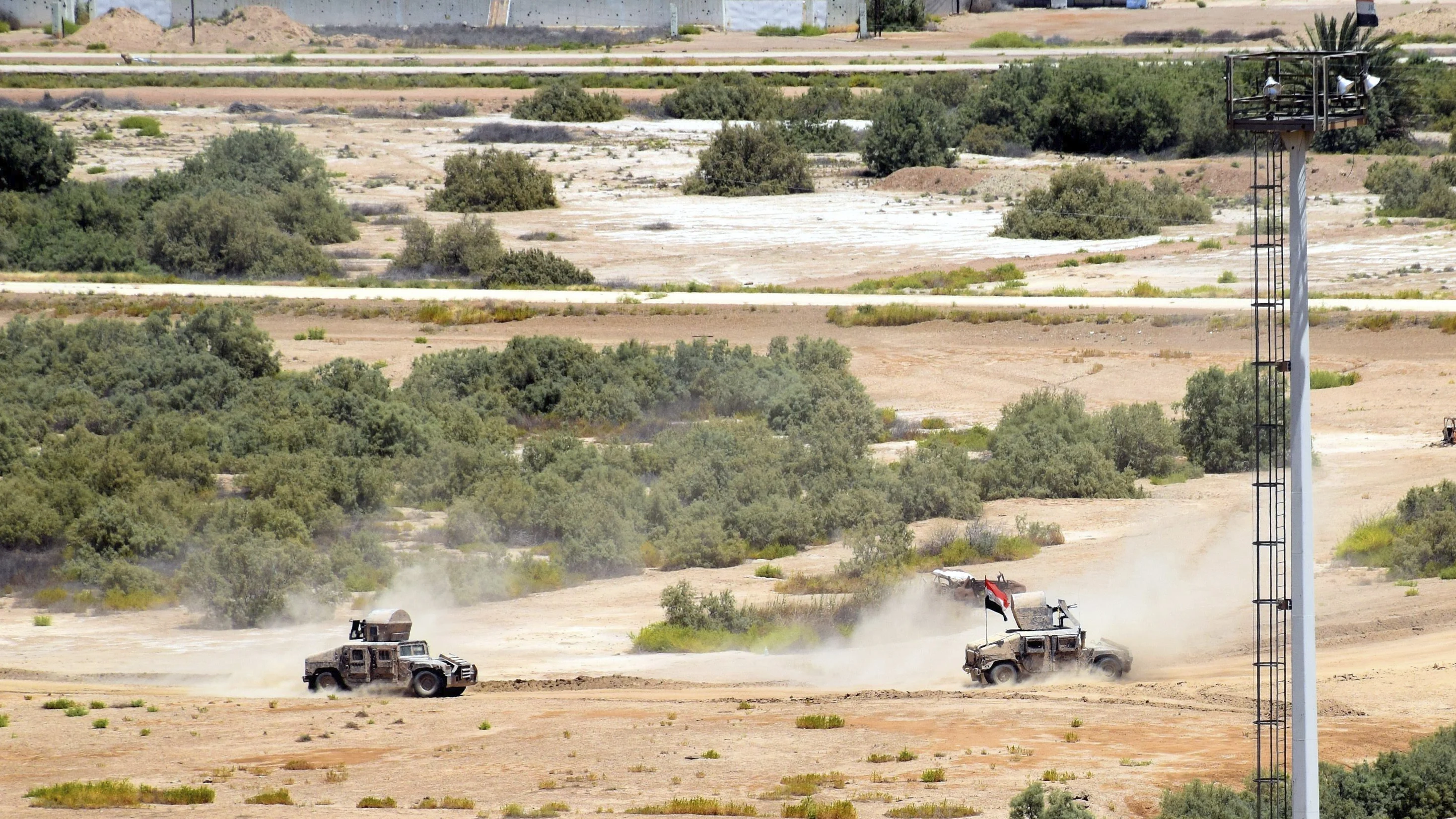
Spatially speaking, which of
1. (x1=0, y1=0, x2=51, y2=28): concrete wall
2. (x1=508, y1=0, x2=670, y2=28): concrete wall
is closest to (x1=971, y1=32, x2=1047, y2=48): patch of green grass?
(x1=508, y1=0, x2=670, y2=28): concrete wall

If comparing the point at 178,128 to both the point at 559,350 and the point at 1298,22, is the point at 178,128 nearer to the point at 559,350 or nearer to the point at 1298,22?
the point at 559,350

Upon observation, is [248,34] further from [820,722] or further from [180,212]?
[820,722]

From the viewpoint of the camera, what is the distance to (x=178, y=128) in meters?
89.2

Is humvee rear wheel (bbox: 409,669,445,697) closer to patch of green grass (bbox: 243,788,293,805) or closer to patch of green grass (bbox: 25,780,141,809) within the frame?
patch of green grass (bbox: 243,788,293,805)

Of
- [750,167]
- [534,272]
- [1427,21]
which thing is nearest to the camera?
[534,272]

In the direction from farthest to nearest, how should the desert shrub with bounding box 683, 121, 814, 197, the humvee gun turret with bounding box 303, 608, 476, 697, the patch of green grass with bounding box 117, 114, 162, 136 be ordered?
the patch of green grass with bounding box 117, 114, 162, 136 → the desert shrub with bounding box 683, 121, 814, 197 → the humvee gun turret with bounding box 303, 608, 476, 697

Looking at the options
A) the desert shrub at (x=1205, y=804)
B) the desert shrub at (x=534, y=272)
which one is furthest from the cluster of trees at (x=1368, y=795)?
the desert shrub at (x=534, y=272)

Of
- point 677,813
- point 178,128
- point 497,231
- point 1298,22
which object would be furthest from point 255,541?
point 1298,22

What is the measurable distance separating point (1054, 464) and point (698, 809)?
63.7ft

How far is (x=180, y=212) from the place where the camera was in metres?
65.7

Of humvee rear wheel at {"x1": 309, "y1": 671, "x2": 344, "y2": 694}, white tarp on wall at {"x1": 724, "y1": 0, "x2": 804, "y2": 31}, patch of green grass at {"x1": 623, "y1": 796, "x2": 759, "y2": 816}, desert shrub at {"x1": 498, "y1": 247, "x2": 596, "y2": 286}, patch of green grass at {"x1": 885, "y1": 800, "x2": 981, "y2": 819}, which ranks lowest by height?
humvee rear wheel at {"x1": 309, "y1": 671, "x2": 344, "y2": 694}

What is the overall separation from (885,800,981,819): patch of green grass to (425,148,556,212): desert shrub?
54.5 metres

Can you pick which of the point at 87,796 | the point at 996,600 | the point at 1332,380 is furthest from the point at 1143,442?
the point at 87,796

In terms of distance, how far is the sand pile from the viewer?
107 meters
